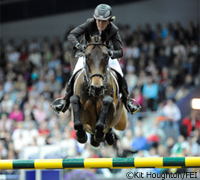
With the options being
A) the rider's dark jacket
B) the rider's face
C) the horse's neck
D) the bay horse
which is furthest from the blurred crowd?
the rider's face

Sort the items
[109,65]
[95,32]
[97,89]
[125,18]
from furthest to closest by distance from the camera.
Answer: [125,18], [109,65], [95,32], [97,89]

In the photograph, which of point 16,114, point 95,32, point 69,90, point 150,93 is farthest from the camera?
point 150,93

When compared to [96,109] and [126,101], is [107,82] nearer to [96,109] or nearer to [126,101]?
[96,109]

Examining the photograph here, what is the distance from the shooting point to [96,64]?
753 centimetres

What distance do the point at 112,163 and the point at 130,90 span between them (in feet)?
26.6

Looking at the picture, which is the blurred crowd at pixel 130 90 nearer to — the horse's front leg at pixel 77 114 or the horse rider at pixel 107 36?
the horse rider at pixel 107 36

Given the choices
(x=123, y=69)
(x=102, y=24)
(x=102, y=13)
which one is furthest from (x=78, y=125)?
(x=123, y=69)

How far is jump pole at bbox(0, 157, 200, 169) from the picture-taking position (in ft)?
22.5

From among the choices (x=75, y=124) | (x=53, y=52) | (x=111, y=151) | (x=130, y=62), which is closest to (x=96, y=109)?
(x=75, y=124)

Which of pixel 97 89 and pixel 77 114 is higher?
pixel 97 89

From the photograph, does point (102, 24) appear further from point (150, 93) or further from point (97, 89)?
point (150, 93)

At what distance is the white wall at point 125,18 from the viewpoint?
65.4 ft

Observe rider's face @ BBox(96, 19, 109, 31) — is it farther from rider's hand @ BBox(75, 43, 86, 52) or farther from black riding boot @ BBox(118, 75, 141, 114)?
black riding boot @ BBox(118, 75, 141, 114)

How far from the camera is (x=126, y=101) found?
8758 mm
